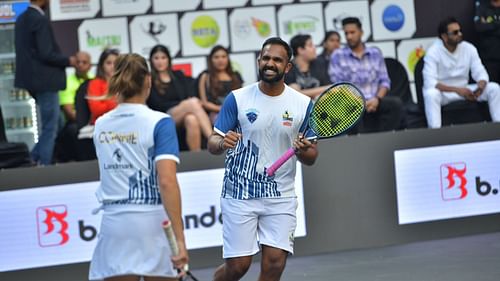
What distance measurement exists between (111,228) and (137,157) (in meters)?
0.42

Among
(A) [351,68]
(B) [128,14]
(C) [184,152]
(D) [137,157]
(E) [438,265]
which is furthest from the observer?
(B) [128,14]

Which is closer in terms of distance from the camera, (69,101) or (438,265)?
(438,265)

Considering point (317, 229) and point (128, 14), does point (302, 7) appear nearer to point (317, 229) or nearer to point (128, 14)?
point (128, 14)

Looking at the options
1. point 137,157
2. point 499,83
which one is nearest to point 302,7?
point 499,83

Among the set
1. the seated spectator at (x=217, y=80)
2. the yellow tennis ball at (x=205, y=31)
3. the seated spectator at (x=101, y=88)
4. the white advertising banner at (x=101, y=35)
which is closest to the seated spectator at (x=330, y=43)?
the yellow tennis ball at (x=205, y=31)

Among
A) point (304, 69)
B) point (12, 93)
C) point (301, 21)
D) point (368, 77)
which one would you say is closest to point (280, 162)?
point (304, 69)

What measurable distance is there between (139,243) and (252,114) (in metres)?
2.00

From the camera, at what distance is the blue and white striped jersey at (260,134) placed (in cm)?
810

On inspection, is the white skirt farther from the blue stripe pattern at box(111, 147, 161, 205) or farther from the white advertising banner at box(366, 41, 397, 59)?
the white advertising banner at box(366, 41, 397, 59)

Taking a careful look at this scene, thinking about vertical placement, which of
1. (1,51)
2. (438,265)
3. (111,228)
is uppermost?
(1,51)

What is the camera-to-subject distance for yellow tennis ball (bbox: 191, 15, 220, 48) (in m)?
15.2

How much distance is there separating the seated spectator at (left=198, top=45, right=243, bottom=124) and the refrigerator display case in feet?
7.89

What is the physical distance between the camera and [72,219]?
458 inches

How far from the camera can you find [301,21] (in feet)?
50.7
